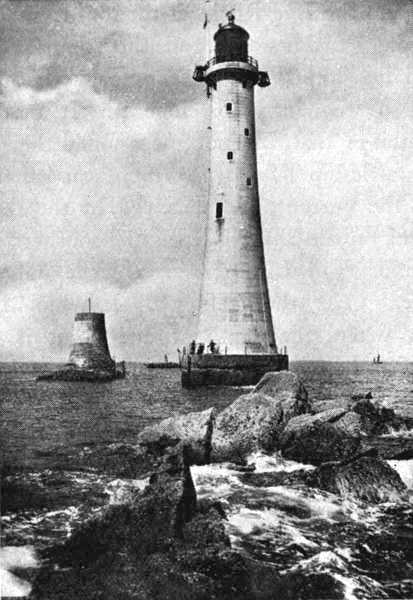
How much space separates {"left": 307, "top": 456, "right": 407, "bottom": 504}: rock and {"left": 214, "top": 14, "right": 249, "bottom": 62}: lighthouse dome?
25.7 metres

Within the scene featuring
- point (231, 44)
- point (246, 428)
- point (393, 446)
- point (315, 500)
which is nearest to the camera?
point (315, 500)

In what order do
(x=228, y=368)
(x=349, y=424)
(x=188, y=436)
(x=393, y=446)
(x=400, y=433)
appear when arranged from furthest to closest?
(x=228, y=368) < (x=400, y=433) < (x=393, y=446) < (x=349, y=424) < (x=188, y=436)

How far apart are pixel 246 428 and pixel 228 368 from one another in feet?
50.6

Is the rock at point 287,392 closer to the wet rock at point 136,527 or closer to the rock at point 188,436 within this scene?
the rock at point 188,436

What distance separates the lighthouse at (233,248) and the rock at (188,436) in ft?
51.1

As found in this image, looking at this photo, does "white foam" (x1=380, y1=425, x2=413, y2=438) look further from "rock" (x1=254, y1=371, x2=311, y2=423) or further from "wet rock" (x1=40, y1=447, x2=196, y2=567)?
"wet rock" (x1=40, y1=447, x2=196, y2=567)

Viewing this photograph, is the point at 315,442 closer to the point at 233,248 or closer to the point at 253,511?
the point at 253,511

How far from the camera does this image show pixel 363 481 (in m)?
8.83

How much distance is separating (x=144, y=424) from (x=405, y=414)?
871 cm

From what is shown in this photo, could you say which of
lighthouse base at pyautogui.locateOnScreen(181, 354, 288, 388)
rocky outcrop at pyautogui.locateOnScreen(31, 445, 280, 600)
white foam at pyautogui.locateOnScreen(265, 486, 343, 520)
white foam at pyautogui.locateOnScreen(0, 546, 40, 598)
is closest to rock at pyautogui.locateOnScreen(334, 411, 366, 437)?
white foam at pyautogui.locateOnScreen(265, 486, 343, 520)

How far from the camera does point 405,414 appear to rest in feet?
62.1

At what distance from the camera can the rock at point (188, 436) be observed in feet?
37.0

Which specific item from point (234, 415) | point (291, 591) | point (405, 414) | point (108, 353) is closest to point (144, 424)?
point (234, 415)

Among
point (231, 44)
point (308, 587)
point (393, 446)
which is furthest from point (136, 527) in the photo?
point (231, 44)
